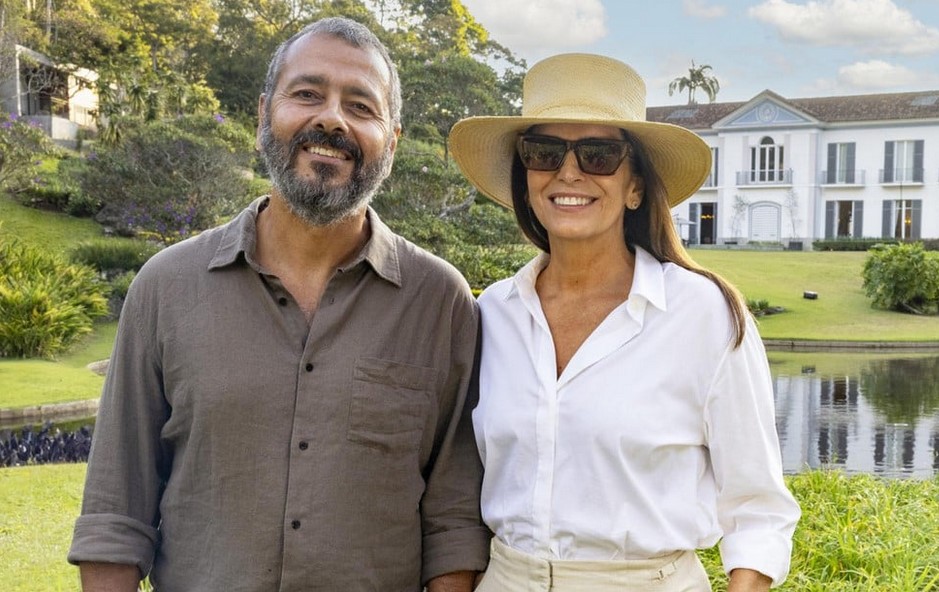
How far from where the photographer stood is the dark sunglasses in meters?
2.38

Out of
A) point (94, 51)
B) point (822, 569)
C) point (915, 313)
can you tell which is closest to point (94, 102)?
point (94, 51)

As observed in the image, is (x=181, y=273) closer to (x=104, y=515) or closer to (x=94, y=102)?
(x=104, y=515)

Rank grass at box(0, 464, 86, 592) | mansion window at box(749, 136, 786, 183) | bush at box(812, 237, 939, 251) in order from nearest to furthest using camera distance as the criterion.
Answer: grass at box(0, 464, 86, 592) < bush at box(812, 237, 939, 251) < mansion window at box(749, 136, 786, 183)

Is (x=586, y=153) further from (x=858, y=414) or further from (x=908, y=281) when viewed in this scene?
(x=908, y=281)

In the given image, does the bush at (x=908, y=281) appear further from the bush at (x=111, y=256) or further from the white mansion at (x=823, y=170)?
the bush at (x=111, y=256)

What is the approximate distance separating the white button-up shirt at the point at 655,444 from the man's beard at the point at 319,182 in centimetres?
59

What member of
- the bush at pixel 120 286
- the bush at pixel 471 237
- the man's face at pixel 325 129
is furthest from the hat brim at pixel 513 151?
the bush at pixel 120 286

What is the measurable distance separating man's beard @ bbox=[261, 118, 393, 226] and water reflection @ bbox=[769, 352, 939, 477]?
22.2 ft

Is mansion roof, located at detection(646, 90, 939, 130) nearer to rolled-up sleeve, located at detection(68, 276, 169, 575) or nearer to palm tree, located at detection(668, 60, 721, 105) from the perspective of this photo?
palm tree, located at detection(668, 60, 721, 105)

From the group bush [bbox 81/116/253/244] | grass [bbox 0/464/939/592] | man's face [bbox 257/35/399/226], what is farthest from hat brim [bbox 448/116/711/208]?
bush [bbox 81/116/253/244]

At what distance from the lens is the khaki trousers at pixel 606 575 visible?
2.11 meters

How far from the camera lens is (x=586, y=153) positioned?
7.83ft

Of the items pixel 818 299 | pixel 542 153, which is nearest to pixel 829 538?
pixel 542 153

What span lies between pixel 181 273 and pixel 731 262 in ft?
103
